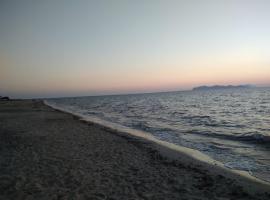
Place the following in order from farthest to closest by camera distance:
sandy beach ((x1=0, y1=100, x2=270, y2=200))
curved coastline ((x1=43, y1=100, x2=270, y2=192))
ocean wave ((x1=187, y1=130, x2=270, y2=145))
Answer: ocean wave ((x1=187, y1=130, x2=270, y2=145))
curved coastline ((x1=43, y1=100, x2=270, y2=192))
sandy beach ((x1=0, y1=100, x2=270, y2=200))

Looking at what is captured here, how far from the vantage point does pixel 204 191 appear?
7180 mm

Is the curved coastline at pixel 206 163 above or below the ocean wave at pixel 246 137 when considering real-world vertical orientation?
above

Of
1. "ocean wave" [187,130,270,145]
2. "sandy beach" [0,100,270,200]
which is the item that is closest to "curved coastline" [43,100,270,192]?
"sandy beach" [0,100,270,200]

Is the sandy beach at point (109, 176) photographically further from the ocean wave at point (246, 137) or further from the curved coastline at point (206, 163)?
the ocean wave at point (246, 137)

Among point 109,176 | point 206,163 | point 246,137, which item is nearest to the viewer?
point 109,176

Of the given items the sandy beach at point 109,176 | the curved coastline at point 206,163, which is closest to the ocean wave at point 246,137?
the curved coastline at point 206,163

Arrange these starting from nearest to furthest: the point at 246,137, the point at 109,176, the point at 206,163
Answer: the point at 109,176 < the point at 206,163 < the point at 246,137

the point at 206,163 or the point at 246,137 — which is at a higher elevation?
the point at 206,163

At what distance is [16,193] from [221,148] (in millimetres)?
10488

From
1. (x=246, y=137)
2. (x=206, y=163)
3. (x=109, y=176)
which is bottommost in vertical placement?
(x=246, y=137)

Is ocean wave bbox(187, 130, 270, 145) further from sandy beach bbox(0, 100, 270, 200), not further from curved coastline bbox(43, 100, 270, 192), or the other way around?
sandy beach bbox(0, 100, 270, 200)

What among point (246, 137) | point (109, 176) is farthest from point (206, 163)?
point (246, 137)

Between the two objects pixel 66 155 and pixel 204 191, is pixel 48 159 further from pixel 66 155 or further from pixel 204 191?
pixel 204 191

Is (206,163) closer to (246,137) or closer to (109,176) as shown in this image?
(109,176)
